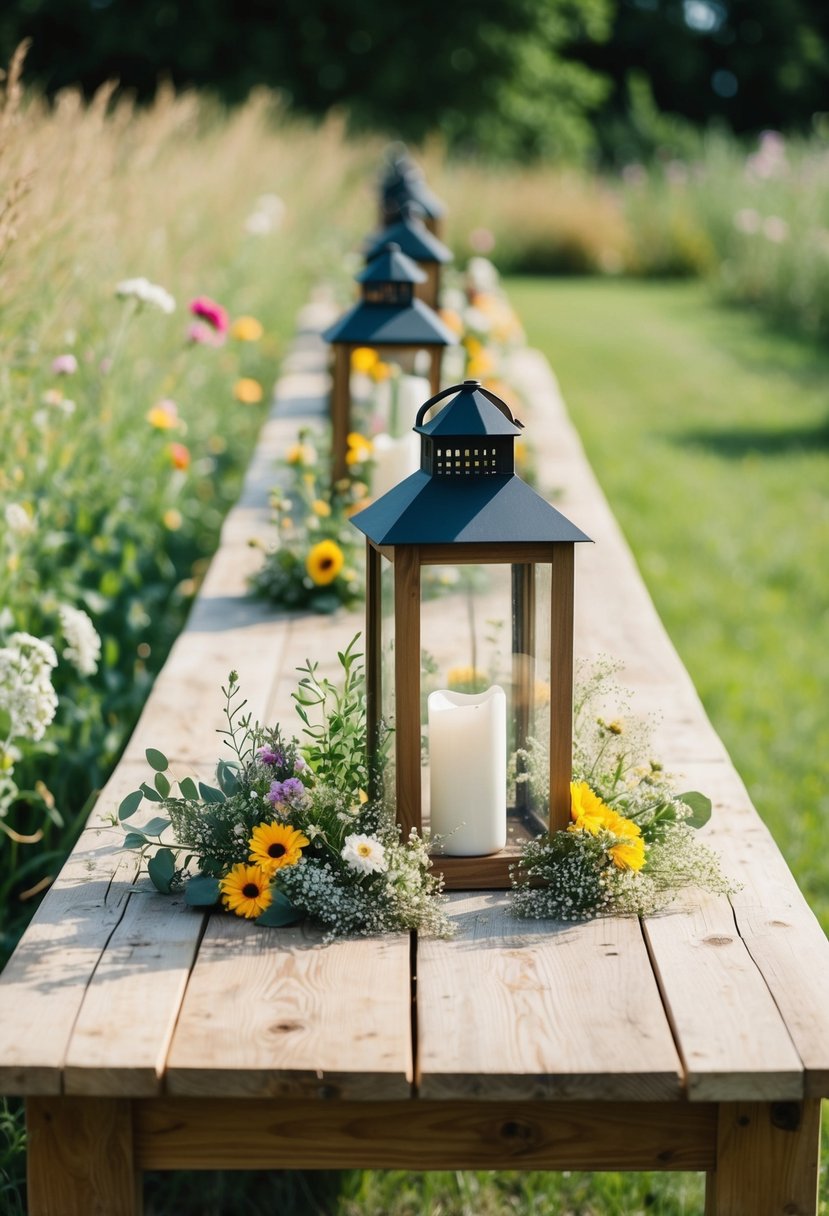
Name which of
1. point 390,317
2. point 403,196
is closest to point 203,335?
point 390,317

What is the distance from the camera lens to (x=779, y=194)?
502 inches

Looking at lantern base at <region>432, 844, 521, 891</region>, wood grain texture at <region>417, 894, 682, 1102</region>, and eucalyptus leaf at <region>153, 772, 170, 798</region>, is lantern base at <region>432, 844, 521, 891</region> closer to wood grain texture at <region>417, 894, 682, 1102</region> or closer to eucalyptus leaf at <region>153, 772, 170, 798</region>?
wood grain texture at <region>417, 894, 682, 1102</region>

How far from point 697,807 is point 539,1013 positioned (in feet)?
1.63

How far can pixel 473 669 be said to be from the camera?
6.70 ft

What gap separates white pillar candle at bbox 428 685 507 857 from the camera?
1.89 meters

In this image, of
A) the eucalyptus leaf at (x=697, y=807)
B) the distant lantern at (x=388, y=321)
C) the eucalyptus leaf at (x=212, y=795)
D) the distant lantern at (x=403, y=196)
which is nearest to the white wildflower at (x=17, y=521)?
the distant lantern at (x=388, y=321)

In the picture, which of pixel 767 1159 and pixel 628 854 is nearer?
pixel 767 1159

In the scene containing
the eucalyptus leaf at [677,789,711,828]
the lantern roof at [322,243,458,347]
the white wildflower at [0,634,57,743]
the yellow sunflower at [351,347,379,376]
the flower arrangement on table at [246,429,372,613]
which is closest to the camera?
the eucalyptus leaf at [677,789,711,828]

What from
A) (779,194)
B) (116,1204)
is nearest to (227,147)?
(116,1204)

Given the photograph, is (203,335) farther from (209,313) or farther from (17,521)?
(17,521)

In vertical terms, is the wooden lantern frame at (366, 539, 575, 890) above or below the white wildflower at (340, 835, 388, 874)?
above

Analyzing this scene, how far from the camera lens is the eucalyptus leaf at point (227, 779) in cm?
A: 192

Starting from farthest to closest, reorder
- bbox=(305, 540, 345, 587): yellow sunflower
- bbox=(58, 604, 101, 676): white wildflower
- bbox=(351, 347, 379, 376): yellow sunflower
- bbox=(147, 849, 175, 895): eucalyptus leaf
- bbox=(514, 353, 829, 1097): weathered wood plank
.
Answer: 1. bbox=(351, 347, 379, 376): yellow sunflower
2. bbox=(305, 540, 345, 587): yellow sunflower
3. bbox=(58, 604, 101, 676): white wildflower
4. bbox=(147, 849, 175, 895): eucalyptus leaf
5. bbox=(514, 353, 829, 1097): weathered wood plank

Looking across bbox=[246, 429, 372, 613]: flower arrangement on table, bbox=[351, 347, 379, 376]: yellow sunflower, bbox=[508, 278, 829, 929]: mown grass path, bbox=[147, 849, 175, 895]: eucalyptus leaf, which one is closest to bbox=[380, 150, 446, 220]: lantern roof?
bbox=[508, 278, 829, 929]: mown grass path
